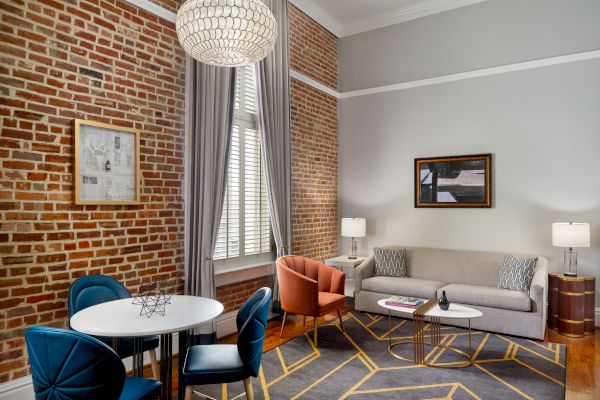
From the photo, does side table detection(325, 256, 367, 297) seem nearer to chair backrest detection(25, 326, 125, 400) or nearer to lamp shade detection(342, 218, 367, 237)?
lamp shade detection(342, 218, 367, 237)

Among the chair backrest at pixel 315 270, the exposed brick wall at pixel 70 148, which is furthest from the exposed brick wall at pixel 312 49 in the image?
the chair backrest at pixel 315 270

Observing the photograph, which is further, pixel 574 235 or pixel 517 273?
pixel 517 273

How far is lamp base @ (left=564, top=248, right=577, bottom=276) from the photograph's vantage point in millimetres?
4914

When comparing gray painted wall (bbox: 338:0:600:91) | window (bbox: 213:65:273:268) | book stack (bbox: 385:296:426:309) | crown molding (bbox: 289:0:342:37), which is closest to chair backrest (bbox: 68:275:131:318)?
window (bbox: 213:65:273:268)

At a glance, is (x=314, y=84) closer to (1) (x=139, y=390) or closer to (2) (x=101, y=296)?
(2) (x=101, y=296)

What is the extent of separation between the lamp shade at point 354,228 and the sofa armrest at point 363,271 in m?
0.41

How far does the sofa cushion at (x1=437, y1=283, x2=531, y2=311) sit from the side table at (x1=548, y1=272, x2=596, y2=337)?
0.45 m

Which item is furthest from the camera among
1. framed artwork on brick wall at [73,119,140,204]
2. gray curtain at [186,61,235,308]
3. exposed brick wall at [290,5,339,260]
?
exposed brick wall at [290,5,339,260]

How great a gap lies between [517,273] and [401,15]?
4.10 meters

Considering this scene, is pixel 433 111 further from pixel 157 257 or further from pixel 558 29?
pixel 157 257

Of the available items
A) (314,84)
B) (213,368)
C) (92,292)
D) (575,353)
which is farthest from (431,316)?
(314,84)

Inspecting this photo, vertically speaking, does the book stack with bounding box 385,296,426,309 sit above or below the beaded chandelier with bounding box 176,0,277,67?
below

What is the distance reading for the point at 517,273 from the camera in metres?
4.88

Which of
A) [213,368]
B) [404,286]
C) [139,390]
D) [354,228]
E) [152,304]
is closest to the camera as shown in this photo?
[139,390]
